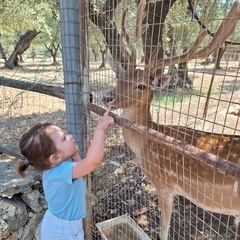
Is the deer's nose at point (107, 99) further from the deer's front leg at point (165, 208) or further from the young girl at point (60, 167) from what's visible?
the deer's front leg at point (165, 208)

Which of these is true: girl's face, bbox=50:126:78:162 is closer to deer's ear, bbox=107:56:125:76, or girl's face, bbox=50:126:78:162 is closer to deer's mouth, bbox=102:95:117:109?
deer's mouth, bbox=102:95:117:109

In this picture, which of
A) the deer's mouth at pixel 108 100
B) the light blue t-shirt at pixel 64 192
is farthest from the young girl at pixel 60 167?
the deer's mouth at pixel 108 100

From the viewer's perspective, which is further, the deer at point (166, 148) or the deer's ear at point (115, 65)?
the deer's ear at point (115, 65)

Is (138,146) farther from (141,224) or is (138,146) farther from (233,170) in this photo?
(233,170)

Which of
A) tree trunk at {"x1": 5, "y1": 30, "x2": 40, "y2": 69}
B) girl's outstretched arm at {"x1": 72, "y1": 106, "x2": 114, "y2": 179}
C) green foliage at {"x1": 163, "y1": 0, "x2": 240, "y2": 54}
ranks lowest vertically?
tree trunk at {"x1": 5, "y1": 30, "x2": 40, "y2": 69}

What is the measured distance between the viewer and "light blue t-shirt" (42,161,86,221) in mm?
1654

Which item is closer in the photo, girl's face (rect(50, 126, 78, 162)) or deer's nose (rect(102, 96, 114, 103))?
girl's face (rect(50, 126, 78, 162))

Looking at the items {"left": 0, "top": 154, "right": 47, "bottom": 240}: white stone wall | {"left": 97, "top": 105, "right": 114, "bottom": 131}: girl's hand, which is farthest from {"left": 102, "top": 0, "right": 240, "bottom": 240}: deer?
{"left": 0, "top": 154, "right": 47, "bottom": 240}: white stone wall

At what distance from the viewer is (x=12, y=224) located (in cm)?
265

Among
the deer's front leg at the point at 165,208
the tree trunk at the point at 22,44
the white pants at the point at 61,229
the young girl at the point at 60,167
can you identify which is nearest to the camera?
the young girl at the point at 60,167

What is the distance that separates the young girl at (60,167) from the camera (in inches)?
63.3

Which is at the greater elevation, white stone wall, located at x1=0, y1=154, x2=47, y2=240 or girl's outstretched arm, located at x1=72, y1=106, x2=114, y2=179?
girl's outstretched arm, located at x1=72, y1=106, x2=114, y2=179

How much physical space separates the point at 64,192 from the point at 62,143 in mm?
312

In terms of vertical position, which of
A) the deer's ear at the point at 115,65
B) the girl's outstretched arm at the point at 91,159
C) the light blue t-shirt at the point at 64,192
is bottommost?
the light blue t-shirt at the point at 64,192
